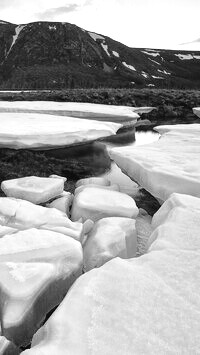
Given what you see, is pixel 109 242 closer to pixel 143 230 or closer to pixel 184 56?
pixel 143 230

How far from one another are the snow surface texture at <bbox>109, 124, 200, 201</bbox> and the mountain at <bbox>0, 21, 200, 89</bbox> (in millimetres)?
68317

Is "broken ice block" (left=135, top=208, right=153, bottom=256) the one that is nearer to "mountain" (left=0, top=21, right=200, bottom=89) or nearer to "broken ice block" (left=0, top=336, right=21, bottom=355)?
"broken ice block" (left=0, top=336, right=21, bottom=355)

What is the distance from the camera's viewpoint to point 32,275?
227 centimetres

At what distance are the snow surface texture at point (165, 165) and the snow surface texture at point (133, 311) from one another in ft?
5.28

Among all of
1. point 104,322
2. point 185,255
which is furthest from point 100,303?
point 185,255

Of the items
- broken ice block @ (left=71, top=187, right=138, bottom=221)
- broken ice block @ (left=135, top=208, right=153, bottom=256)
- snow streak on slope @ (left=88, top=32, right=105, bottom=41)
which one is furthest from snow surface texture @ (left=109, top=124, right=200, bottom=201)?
snow streak on slope @ (left=88, top=32, right=105, bottom=41)

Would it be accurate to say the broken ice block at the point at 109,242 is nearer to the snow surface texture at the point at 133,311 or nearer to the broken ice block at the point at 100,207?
the broken ice block at the point at 100,207

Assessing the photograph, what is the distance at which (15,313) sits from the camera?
6.60 ft

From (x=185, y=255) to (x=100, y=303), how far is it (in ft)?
2.46

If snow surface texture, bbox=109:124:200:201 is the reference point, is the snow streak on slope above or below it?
above

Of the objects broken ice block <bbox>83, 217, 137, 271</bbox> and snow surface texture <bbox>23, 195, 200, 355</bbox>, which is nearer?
snow surface texture <bbox>23, 195, 200, 355</bbox>

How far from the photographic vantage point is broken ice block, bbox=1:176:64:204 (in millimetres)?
4070

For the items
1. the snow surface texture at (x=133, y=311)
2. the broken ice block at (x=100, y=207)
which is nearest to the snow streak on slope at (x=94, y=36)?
the broken ice block at (x=100, y=207)

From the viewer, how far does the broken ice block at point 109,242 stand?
2797 millimetres
